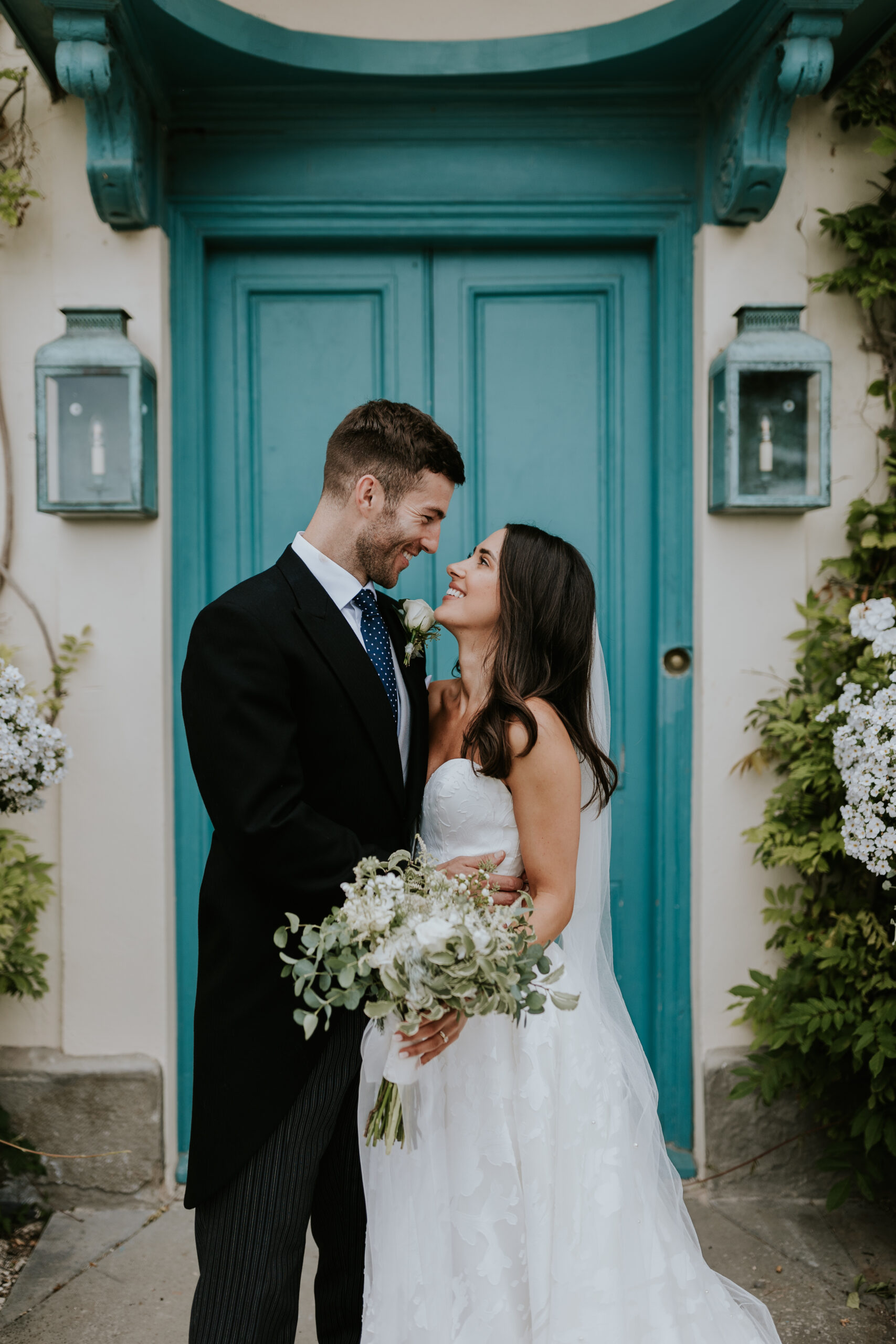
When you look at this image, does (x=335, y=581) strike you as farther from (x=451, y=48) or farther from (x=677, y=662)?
(x=451, y=48)

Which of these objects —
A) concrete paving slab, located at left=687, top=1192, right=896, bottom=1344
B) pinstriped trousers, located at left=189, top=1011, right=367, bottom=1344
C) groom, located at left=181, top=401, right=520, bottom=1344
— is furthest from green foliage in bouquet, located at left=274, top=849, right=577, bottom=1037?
concrete paving slab, located at left=687, top=1192, right=896, bottom=1344

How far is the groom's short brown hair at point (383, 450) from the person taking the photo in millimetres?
2186

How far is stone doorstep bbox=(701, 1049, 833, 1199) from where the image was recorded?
313cm

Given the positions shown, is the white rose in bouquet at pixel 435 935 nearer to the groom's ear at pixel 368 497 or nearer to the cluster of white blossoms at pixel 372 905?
the cluster of white blossoms at pixel 372 905

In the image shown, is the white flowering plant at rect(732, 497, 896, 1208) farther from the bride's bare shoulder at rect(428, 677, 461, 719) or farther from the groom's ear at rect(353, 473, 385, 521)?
the groom's ear at rect(353, 473, 385, 521)

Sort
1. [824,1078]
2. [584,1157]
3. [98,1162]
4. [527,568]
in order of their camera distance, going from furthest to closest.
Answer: [98,1162]
[824,1078]
[527,568]
[584,1157]

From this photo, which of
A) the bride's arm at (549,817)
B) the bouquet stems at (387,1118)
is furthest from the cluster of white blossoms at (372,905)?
the bride's arm at (549,817)

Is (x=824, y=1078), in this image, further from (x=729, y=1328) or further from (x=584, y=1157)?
(x=584, y=1157)

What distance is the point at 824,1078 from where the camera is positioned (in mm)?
2893

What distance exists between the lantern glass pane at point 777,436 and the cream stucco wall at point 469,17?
4.24ft

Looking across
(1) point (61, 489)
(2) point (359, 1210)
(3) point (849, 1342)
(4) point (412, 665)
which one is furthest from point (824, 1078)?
(1) point (61, 489)

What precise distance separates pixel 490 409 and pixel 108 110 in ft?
4.67

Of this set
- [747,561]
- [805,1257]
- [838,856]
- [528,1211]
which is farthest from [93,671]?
[805,1257]

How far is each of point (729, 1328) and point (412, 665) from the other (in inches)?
64.7
